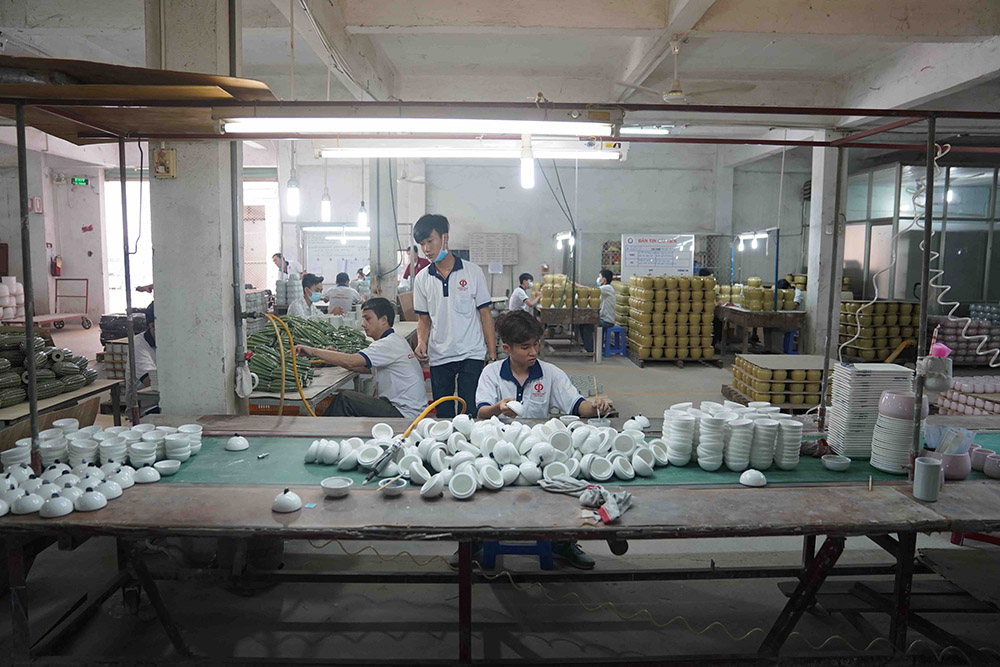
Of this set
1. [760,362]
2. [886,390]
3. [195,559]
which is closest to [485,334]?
[195,559]

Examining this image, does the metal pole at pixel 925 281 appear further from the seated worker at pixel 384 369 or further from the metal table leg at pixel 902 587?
the seated worker at pixel 384 369

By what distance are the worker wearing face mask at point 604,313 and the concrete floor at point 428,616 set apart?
7.31m

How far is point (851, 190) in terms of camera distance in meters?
13.9

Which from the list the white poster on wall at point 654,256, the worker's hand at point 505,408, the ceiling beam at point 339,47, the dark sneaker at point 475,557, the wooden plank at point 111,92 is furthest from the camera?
the white poster on wall at point 654,256

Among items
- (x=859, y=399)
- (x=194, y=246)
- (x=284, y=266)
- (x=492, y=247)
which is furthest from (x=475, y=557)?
(x=492, y=247)

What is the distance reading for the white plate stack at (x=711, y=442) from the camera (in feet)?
9.27

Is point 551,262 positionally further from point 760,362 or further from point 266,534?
point 266,534

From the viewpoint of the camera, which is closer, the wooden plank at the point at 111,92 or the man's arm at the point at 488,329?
the wooden plank at the point at 111,92

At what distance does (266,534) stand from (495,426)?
1.14 m

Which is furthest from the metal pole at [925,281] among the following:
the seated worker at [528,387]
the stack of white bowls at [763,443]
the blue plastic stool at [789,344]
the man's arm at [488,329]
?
the blue plastic stool at [789,344]

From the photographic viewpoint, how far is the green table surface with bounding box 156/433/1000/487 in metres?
2.73

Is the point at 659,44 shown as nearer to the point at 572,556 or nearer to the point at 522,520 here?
the point at 572,556

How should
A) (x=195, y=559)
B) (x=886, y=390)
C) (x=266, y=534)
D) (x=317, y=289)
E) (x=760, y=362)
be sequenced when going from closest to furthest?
(x=266, y=534), (x=886, y=390), (x=195, y=559), (x=760, y=362), (x=317, y=289)

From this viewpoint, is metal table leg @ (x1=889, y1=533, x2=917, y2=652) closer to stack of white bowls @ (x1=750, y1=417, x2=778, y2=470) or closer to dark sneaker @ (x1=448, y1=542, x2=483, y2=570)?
stack of white bowls @ (x1=750, y1=417, x2=778, y2=470)
